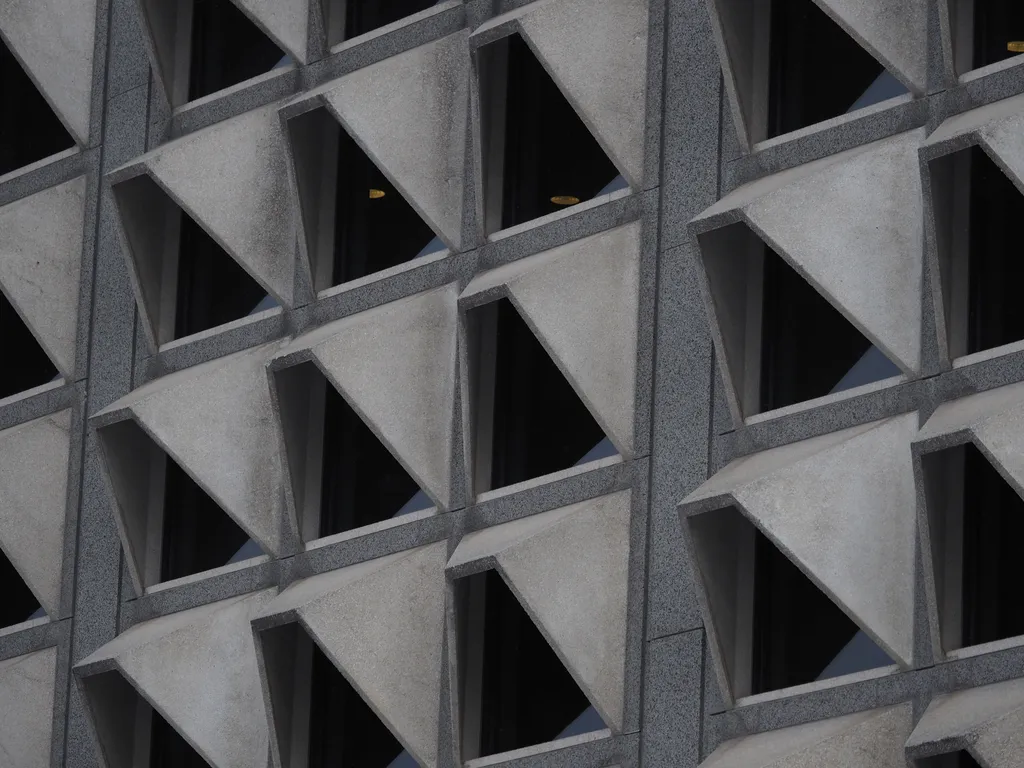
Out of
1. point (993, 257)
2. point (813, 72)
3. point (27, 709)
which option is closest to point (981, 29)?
point (813, 72)

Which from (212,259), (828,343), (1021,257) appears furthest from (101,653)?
(1021,257)

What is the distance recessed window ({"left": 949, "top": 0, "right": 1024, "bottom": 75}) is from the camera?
76.9ft

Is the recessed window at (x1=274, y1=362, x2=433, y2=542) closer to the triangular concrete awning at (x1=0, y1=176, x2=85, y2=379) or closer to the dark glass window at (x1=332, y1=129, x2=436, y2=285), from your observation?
the dark glass window at (x1=332, y1=129, x2=436, y2=285)

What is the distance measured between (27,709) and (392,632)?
5404mm

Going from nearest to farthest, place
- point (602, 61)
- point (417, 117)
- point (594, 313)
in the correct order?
point (594, 313), point (602, 61), point (417, 117)

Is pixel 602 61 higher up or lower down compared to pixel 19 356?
lower down

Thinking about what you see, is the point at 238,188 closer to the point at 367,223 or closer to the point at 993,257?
the point at 367,223

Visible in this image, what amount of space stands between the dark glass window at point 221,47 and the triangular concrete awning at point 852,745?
11146mm

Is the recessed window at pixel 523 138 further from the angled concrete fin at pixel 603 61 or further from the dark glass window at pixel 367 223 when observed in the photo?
the dark glass window at pixel 367 223

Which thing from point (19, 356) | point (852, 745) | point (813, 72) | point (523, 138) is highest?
point (19, 356)

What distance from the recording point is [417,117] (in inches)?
1091

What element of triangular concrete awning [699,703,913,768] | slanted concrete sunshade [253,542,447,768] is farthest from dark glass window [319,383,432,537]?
triangular concrete awning [699,703,913,768]

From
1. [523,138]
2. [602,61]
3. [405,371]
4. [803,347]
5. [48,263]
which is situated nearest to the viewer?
[803,347]

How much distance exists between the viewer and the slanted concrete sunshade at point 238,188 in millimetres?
28781
